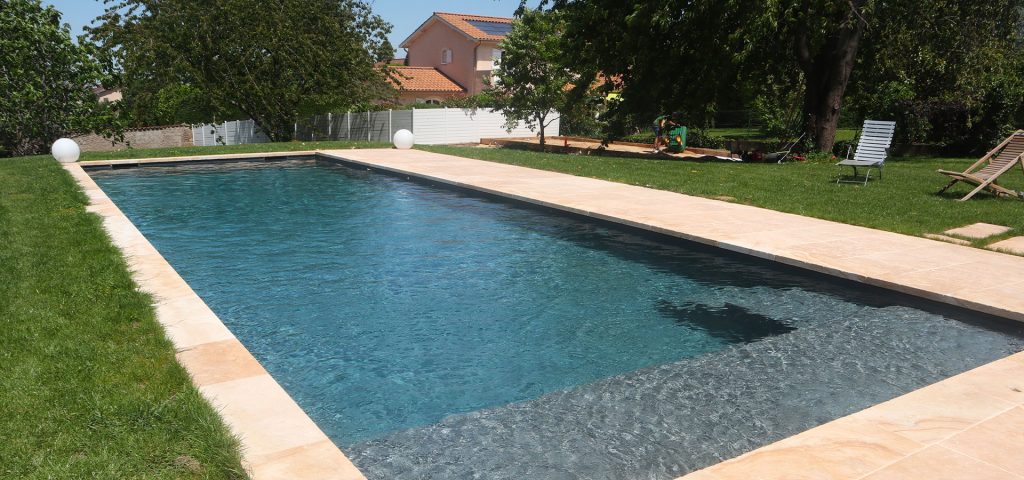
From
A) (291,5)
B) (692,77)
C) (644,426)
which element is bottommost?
(644,426)

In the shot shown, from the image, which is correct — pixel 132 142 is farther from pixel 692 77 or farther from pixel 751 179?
pixel 751 179

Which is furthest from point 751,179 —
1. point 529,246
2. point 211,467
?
point 211,467

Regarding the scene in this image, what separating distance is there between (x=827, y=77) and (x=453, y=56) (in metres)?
30.4

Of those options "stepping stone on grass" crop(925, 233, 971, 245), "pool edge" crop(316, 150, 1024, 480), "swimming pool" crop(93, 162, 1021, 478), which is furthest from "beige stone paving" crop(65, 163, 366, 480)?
"stepping stone on grass" crop(925, 233, 971, 245)

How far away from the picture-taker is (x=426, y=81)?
1799 inches

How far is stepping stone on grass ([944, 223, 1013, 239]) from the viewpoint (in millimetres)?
8375

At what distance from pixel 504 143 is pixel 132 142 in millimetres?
15415

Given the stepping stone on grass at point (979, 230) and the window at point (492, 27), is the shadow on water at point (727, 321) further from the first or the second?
the window at point (492, 27)

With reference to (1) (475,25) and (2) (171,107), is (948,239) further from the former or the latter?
(1) (475,25)

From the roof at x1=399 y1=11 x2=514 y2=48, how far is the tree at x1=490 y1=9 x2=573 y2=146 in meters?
13.8

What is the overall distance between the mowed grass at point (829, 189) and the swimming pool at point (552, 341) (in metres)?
2.79

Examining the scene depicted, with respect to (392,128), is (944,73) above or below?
above

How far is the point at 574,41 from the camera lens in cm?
2225

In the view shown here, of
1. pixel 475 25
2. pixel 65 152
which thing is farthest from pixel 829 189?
pixel 475 25
